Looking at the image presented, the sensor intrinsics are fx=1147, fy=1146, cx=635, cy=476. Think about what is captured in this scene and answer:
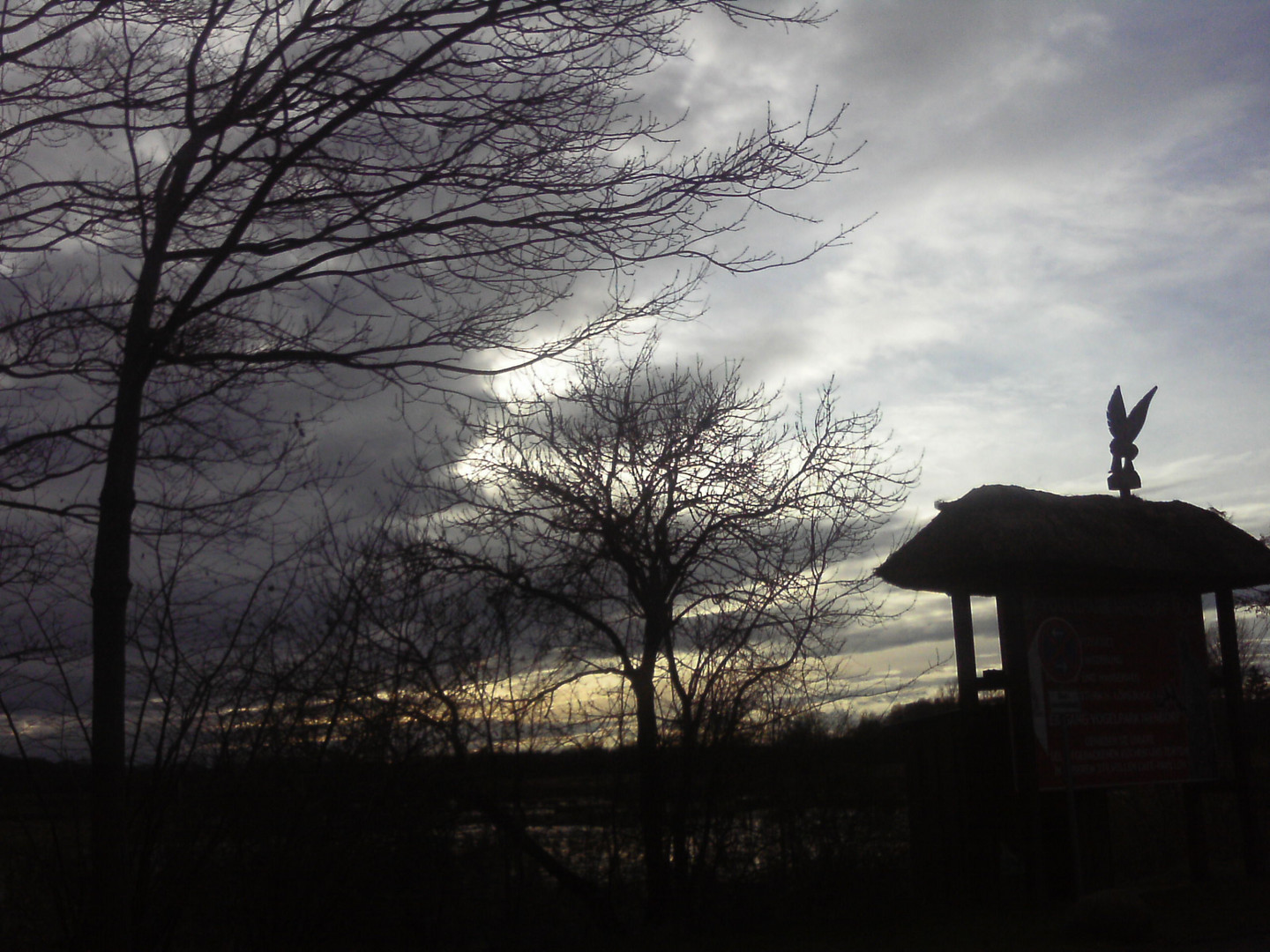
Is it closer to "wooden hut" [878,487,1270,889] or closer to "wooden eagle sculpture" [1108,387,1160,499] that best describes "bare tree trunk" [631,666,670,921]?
"wooden hut" [878,487,1270,889]

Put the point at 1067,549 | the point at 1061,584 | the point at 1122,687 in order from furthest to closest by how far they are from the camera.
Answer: the point at 1122,687
the point at 1061,584
the point at 1067,549

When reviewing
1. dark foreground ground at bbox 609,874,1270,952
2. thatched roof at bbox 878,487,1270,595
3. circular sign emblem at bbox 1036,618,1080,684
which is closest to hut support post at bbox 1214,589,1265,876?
thatched roof at bbox 878,487,1270,595

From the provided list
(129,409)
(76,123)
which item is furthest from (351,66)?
(129,409)

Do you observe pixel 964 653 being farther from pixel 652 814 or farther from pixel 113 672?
pixel 113 672

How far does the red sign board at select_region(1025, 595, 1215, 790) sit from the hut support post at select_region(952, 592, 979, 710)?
2.09 ft

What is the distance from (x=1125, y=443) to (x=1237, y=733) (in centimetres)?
322

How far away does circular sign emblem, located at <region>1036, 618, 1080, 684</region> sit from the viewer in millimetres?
10195

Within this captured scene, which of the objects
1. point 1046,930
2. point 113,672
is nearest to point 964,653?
point 1046,930

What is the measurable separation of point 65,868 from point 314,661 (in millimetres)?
1704

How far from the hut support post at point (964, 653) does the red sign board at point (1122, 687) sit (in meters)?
0.64

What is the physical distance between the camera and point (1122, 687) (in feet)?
36.2

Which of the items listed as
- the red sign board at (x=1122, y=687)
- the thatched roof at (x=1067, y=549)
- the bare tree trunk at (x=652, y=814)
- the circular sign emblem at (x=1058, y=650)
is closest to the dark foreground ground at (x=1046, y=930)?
the bare tree trunk at (x=652, y=814)

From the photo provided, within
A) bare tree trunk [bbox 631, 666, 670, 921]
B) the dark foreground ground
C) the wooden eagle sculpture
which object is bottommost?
the dark foreground ground

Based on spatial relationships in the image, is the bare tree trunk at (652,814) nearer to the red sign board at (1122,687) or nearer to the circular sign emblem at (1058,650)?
the red sign board at (1122,687)
